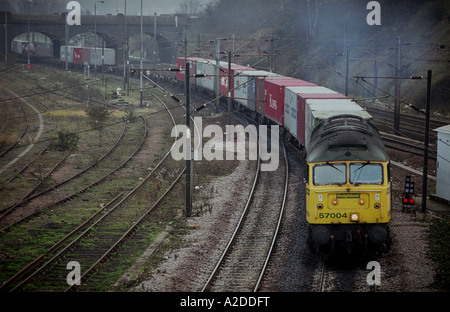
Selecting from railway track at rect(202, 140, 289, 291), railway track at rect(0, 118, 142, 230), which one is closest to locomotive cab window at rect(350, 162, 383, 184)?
railway track at rect(202, 140, 289, 291)

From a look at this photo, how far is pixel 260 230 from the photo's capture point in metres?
20.1

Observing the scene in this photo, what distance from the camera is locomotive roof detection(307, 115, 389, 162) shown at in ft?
52.8

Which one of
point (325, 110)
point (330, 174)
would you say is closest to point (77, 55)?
point (325, 110)

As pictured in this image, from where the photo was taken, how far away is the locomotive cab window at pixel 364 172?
1595 cm

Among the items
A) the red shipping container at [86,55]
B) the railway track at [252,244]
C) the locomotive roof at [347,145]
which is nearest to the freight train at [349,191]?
the locomotive roof at [347,145]

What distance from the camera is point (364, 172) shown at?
52.4ft

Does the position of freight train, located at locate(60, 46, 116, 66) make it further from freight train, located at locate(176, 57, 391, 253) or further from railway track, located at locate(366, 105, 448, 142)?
freight train, located at locate(176, 57, 391, 253)

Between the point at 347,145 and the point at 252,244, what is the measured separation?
4539 millimetres

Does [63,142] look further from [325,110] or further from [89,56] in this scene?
[89,56]

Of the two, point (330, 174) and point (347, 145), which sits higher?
point (347, 145)

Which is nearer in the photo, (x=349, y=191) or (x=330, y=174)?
(x=349, y=191)

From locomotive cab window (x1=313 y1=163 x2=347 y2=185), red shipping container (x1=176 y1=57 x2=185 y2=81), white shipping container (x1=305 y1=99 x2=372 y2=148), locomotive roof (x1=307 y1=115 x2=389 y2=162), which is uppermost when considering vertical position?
red shipping container (x1=176 y1=57 x2=185 y2=81)

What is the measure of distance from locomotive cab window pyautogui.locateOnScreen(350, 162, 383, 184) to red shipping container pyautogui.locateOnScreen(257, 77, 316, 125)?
17670 mm

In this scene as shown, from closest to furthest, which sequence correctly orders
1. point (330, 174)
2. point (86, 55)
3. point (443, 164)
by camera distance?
point (330, 174) < point (443, 164) < point (86, 55)
